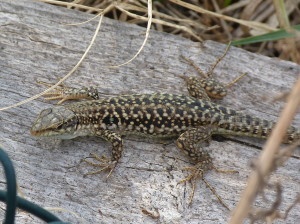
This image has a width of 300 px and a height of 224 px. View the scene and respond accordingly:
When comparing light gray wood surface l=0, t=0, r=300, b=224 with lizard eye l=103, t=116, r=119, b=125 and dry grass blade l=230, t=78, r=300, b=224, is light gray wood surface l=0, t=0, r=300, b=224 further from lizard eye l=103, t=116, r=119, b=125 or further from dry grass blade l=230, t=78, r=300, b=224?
dry grass blade l=230, t=78, r=300, b=224

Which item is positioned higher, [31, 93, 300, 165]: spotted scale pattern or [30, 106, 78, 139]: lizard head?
[31, 93, 300, 165]: spotted scale pattern

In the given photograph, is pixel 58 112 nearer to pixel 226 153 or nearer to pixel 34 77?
pixel 34 77

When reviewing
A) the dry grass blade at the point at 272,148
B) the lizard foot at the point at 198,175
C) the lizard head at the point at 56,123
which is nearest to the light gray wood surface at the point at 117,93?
the lizard foot at the point at 198,175

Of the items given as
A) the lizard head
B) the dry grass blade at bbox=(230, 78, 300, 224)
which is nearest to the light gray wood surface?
the lizard head

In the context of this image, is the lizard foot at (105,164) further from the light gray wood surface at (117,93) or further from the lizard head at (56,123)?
the lizard head at (56,123)

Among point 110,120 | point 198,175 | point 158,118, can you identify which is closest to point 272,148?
point 198,175

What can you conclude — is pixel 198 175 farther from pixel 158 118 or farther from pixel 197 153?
pixel 158 118
